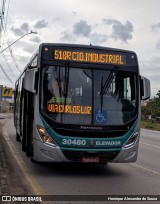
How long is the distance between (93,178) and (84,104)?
1.77 metres

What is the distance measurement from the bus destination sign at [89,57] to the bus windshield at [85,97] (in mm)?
229

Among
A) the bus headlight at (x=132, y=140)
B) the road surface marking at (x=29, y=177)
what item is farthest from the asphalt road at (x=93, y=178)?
the bus headlight at (x=132, y=140)

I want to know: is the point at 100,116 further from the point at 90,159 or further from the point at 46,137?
the point at 46,137

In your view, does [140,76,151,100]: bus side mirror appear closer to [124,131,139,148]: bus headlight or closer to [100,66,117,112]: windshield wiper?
[100,66,117,112]: windshield wiper

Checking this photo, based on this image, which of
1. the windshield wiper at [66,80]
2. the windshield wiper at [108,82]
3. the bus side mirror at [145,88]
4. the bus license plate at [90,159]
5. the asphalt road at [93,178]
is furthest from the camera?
the bus side mirror at [145,88]

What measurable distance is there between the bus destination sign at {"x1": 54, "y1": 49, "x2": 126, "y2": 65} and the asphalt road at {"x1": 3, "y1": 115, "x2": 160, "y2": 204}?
112 inches

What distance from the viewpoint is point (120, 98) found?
10.6m

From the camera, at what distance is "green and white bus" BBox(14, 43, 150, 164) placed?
10195 millimetres

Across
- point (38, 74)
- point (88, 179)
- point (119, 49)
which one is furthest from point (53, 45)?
point (88, 179)

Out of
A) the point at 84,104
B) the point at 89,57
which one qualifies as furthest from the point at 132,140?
the point at 89,57

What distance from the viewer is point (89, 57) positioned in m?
10.7

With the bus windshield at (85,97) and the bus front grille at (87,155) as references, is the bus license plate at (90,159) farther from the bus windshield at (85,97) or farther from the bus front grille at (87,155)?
the bus windshield at (85,97)

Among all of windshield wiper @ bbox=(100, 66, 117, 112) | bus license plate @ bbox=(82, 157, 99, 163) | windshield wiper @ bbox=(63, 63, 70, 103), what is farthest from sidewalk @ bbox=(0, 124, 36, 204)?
windshield wiper @ bbox=(100, 66, 117, 112)

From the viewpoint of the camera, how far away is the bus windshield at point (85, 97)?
10.3 m
